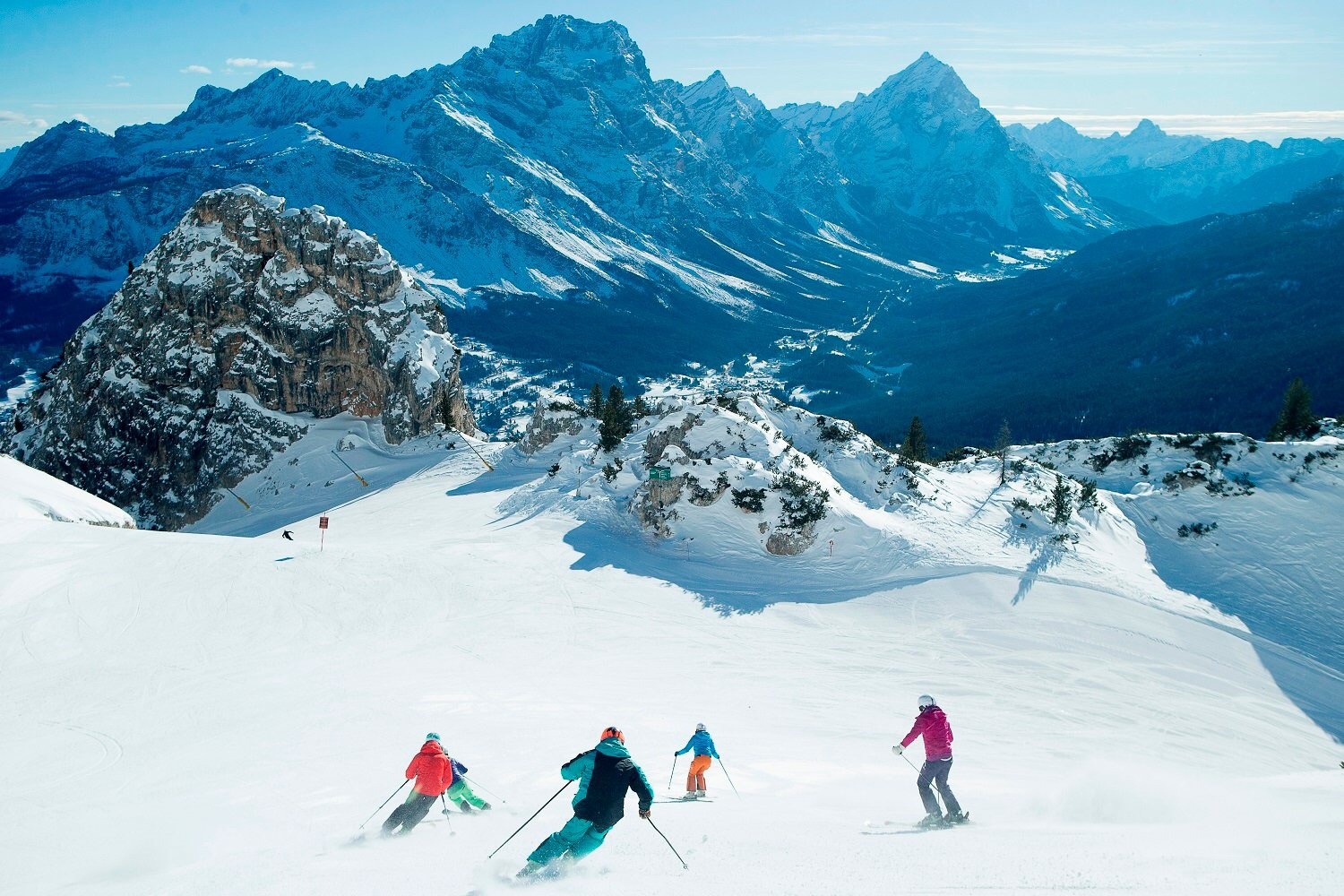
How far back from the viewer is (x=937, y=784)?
11469mm

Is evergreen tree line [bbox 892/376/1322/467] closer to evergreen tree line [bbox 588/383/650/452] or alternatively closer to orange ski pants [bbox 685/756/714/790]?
evergreen tree line [bbox 588/383/650/452]

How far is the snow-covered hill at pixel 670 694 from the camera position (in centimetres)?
880

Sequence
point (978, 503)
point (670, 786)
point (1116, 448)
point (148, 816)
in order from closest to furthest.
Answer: point (148, 816) < point (670, 786) < point (978, 503) < point (1116, 448)

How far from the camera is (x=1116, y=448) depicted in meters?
41.9

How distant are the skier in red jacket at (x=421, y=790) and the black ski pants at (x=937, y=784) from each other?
22.4 ft

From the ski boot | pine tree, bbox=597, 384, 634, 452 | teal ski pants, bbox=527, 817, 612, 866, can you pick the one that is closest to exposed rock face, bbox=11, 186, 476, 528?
pine tree, bbox=597, 384, 634, 452

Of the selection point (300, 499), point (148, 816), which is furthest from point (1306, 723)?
point (300, 499)

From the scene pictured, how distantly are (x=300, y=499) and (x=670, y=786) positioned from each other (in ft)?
131

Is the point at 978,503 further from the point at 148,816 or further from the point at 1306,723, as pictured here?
the point at 148,816

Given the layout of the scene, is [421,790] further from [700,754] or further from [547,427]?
[547,427]

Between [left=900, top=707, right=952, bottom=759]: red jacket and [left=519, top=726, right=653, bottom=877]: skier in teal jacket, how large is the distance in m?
4.77

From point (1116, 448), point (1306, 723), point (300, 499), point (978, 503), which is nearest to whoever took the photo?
point (1306, 723)

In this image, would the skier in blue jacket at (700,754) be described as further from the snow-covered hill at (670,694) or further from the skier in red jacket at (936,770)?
the skier in red jacket at (936,770)

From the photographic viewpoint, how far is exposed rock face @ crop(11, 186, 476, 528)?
169 ft
